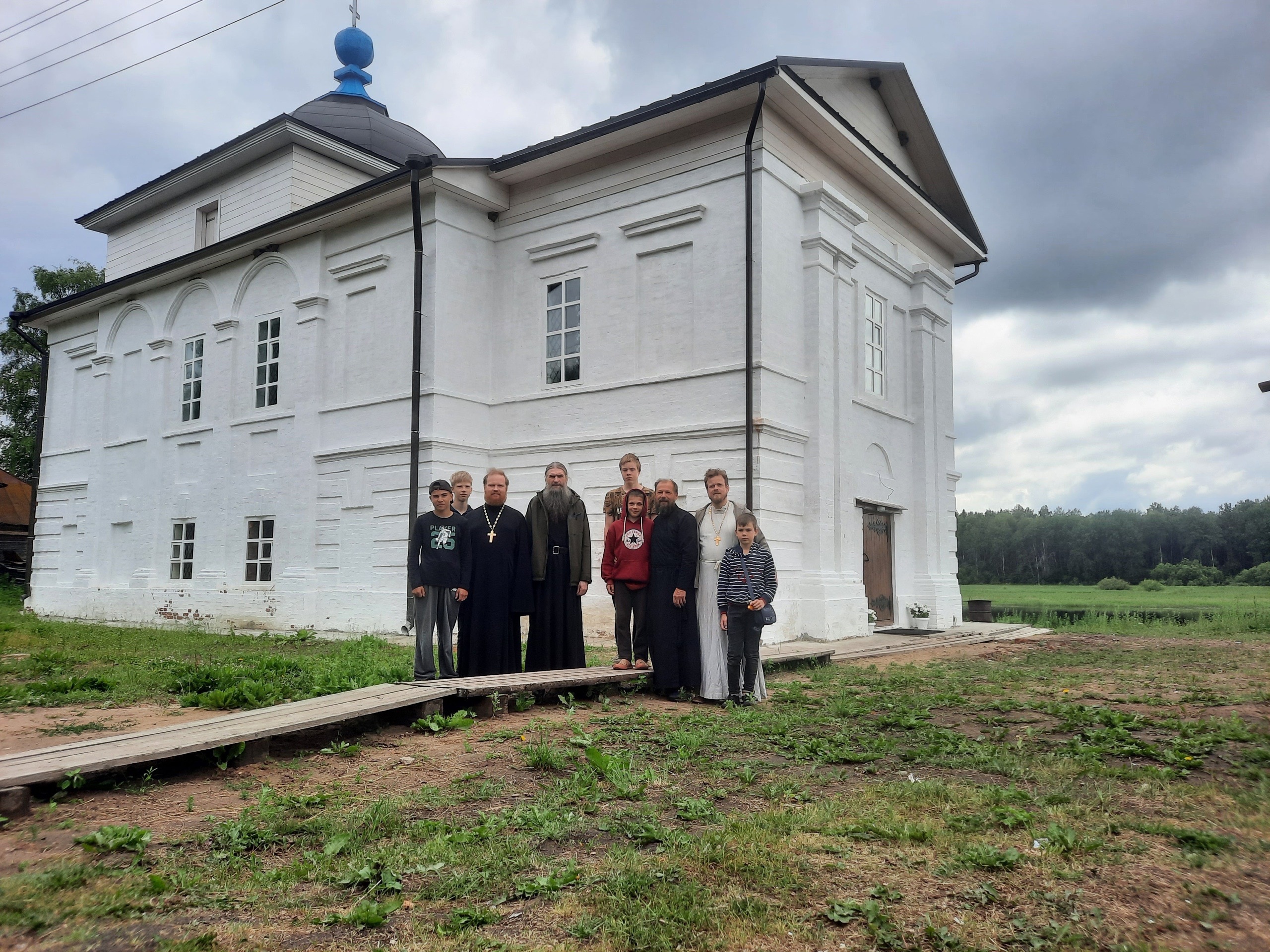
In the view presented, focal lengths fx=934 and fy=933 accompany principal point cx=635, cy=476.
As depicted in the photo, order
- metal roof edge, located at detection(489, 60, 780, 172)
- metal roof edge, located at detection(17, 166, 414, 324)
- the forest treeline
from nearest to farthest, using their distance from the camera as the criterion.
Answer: metal roof edge, located at detection(489, 60, 780, 172)
metal roof edge, located at detection(17, 166, 414, 324)
the forest treeline

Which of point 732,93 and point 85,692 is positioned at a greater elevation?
point 732,93

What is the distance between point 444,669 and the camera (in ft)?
25.1

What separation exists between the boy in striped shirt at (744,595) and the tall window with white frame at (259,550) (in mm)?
11351

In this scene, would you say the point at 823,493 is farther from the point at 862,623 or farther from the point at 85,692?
the point at 85,692

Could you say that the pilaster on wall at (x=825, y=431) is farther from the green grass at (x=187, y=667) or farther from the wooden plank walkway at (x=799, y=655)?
the green grass at (x=187, y=667)

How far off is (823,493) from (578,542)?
6142mm

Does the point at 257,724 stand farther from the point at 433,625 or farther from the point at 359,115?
the point at 359,115

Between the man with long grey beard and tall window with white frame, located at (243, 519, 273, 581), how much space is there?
32.3ft

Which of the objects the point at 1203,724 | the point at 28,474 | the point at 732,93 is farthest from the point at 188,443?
the point at 28,474

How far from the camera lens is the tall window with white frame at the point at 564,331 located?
1427 centimetres

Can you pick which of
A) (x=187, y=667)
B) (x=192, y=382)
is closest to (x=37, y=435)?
(x=192, y=382)

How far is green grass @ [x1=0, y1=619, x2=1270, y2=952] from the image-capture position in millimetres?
2930

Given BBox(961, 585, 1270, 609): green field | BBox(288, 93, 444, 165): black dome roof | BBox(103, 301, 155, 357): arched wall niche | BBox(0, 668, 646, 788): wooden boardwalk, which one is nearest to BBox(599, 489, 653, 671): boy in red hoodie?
BBox(0, 668, 646, 788): wooden boardwalk

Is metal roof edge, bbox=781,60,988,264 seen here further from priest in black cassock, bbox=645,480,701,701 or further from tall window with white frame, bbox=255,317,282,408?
tall window with white frame, bbox=255,317,282,408
